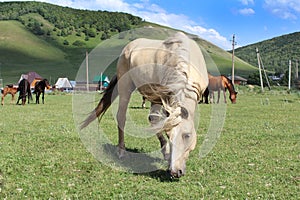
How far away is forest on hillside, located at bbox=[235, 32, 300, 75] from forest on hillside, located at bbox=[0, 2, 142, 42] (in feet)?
166

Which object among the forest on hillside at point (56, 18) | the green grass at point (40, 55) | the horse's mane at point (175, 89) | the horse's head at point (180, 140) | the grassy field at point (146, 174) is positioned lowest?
the grassy field at point (146, 174)

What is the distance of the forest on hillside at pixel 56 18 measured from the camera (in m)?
113

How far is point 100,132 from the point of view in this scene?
11.1m

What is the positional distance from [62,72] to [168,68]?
88451 mm

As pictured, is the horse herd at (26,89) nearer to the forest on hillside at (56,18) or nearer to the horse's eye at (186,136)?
the horse's eye at (186,136)

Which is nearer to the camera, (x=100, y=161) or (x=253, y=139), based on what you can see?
(x=100, y=161)

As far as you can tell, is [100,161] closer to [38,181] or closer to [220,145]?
[38,181]

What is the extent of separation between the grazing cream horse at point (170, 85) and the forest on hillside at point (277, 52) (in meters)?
101

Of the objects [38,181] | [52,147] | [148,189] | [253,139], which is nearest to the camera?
[148,189]

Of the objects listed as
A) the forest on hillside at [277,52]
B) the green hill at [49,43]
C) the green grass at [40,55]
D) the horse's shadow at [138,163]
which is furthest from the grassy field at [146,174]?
the forest on hillside at [277,52]

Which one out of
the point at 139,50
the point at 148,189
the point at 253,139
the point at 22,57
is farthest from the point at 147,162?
the point at 22,57

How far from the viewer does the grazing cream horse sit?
5.18m

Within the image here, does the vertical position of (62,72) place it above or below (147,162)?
above

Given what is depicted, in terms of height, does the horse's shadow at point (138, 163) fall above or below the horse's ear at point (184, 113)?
below
